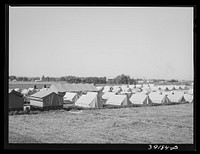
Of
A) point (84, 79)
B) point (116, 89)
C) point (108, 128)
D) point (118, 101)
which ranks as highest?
point (84, 79)

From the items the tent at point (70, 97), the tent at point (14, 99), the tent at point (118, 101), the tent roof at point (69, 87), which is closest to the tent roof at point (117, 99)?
the tent at point (118, 101)

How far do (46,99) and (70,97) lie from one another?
247 mm

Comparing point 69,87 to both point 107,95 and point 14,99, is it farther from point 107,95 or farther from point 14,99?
point 14,99

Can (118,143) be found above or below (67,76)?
below

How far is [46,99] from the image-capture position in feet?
7.43

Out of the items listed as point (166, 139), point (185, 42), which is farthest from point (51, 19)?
point (166, 139)

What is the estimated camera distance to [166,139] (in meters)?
2.19

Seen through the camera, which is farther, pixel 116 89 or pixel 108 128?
pixel 116 89

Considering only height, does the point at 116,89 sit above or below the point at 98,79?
below

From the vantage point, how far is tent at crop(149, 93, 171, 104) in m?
2.28

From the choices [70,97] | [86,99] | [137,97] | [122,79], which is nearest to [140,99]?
[137,97]

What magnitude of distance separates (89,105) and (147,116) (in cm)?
61
